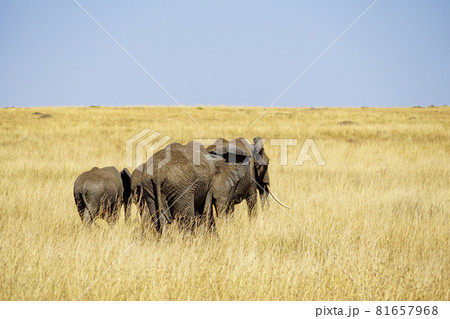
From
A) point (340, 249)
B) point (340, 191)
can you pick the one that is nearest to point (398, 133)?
point (340, 191)

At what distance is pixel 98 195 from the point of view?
20.8 ft

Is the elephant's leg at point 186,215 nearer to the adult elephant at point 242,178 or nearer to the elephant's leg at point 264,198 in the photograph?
the adult elephant at point 242,178

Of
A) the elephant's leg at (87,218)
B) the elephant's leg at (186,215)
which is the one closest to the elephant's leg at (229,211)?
the elephant's leg at (186,215)

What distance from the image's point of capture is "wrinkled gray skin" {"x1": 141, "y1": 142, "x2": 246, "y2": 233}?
5191mm

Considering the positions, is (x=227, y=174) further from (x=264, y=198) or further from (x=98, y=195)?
(x=264, y=198)

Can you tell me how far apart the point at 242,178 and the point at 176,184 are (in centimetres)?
239

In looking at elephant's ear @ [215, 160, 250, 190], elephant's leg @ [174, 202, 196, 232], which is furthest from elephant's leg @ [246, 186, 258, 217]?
elephant's leg @ [174, 202, 196, 232]

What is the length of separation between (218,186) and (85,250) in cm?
200

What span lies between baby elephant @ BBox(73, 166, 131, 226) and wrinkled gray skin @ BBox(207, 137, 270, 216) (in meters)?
1.54

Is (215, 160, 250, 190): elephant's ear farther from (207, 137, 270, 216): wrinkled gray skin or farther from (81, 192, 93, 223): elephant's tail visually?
(81, 192, 93, 223): elephant's tail

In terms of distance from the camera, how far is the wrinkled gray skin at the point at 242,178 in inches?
239

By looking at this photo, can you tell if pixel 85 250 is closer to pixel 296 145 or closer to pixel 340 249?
pixel 340 249

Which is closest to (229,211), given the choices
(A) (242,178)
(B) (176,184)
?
(A) (242,178)

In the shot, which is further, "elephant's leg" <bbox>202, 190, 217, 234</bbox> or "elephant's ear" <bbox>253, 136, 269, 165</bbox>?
"elephant's ear" <bbox>253, 136, 269, 165</bbox>
